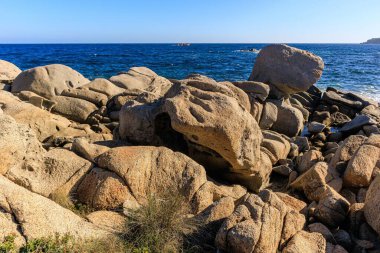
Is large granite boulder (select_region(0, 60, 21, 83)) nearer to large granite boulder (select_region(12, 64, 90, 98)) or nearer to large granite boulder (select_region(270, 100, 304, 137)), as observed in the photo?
large granite boulder (select_region(12, 64, 90, 98))

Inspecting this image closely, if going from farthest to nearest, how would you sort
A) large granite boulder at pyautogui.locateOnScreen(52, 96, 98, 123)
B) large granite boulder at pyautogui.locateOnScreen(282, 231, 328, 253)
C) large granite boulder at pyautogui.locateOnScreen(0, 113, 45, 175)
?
large granite boulder at pyautogui.locateOnScreen(52, 96, 98, 123), large granite boulder at pyautogui.locateOnScreen(0, 113, 45, 175), large granite boulder at pyautogui.locateOnScreen(282, 231, 328, 253)

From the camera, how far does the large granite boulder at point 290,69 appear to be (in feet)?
50.5

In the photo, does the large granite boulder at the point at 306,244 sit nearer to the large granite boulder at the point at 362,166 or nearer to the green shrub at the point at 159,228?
the green shrub at the point at 159,228

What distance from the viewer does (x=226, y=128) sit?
787 centimetres

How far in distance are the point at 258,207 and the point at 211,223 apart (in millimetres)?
904

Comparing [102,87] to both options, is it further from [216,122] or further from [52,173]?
[216,122]

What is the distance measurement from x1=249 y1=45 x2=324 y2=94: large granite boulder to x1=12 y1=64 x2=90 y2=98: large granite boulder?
367 inches

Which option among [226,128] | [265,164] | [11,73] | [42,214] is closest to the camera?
[42,214]

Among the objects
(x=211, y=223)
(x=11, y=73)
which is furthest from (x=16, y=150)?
(x=11, y=73)

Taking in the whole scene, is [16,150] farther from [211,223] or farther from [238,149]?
[238,149]

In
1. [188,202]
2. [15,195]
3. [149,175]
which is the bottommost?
[188,202]

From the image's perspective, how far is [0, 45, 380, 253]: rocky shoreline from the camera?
5.52 meters

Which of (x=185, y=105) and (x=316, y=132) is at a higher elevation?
(x=185, y=105)

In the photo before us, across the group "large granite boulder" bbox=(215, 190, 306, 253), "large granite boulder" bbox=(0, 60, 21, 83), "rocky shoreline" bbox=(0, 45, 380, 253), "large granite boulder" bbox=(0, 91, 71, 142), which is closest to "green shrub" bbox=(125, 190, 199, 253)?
"rocky shoreline" bbox=(0, 45, 380, 253)
